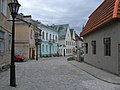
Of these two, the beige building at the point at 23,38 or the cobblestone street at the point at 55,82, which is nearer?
the cobblestone street at the point at 55,82

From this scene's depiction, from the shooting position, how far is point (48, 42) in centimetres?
5566

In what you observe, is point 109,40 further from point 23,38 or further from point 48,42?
point 48,42

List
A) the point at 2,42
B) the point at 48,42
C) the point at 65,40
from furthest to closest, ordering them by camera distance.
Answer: the point at 65,40, the point at 48,42, the point at 2,42

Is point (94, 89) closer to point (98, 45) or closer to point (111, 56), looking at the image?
point (111, 56)

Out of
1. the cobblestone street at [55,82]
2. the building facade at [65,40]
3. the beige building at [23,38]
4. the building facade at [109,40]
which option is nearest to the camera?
the cobblestone street at [55,82]

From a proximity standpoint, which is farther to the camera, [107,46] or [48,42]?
[48,42]

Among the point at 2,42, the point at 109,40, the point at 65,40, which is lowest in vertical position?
the point at 2,42

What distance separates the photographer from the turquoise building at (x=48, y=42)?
2044 inches

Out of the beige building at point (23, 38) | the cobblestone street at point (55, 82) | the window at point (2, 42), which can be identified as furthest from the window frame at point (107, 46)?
the beige building at point (23, 38)

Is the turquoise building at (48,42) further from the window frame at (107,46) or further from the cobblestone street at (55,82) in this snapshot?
the cobblestone street at (55,82)

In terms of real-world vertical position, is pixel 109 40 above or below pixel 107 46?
above

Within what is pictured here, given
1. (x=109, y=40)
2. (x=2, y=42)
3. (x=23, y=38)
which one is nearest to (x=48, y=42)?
(x=23, y=38)

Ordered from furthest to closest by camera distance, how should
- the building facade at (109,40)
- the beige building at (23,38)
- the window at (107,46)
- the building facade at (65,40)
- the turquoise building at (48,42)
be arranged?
the building facade at (65,40) < the turquoise building at (48,42) < the beige building at (23,38) < the window at (107,46) < the building facade at (109,40)

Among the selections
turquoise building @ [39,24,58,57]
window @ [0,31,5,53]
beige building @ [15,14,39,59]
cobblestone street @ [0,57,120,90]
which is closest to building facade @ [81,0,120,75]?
cobblestone street @ [0,57,120,90]
